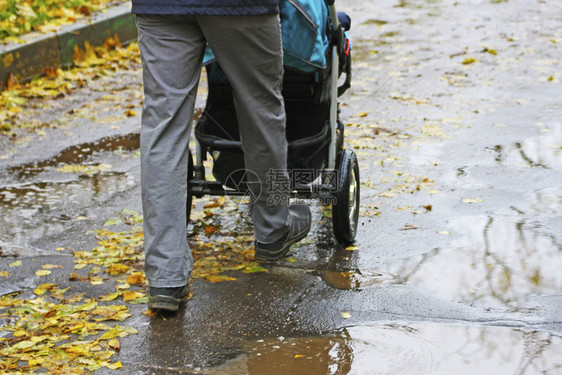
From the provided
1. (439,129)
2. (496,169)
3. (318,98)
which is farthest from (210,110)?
(439,129)

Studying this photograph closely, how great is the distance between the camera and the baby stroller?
13.4ft

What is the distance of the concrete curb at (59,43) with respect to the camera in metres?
7.73

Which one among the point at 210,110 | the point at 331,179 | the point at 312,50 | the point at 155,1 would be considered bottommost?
the point at 331,179

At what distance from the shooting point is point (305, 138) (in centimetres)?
411

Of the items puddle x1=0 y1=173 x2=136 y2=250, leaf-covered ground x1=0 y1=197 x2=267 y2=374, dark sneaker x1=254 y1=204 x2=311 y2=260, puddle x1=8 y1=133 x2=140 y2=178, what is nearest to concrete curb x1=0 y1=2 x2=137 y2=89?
puddle x1=8 y1=133 x2=140 y2=178

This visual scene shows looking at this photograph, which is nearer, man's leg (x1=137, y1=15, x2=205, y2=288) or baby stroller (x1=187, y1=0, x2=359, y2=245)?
man's leg (x1=137, y1=15, x2=205, y2=288)

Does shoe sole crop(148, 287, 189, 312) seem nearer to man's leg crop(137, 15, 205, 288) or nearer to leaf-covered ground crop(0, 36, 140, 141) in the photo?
man's leg crop(137, 15, 205, 288)

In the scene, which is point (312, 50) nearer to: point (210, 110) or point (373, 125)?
point (210, 110)

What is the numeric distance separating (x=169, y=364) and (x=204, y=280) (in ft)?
2.82

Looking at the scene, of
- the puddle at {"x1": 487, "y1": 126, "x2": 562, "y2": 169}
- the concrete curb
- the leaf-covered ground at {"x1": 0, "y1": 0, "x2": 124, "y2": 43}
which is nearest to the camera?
the puddle at {"x1": 487, "y1": 126, "x2": 562, "y2": 169}

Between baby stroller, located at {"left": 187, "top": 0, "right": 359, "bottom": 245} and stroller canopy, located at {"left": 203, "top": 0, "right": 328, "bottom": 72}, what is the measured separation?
0.30 feet

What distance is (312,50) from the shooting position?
375 centimetres

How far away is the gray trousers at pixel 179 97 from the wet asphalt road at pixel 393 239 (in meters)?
0.38

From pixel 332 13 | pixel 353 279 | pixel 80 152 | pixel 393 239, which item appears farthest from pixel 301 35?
pixel 80 152
